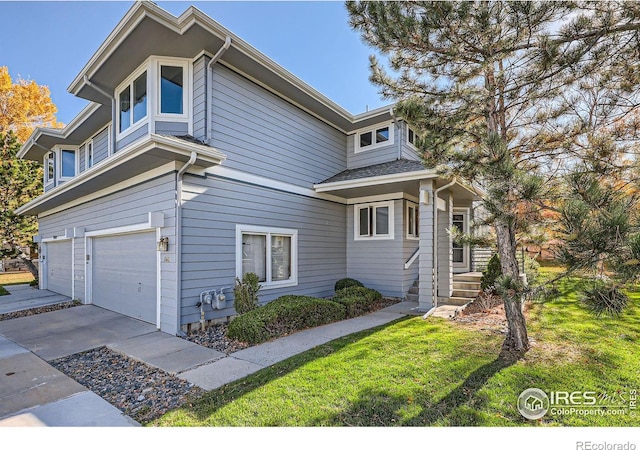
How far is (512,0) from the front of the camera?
3.57 meters

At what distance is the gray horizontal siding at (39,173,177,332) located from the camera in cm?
607

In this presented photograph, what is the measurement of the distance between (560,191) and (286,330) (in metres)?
4.59

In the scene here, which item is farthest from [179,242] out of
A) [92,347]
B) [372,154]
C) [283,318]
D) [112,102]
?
[372,154]

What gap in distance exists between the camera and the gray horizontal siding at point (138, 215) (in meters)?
6.07

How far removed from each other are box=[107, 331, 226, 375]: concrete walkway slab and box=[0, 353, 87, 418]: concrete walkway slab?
A: 906 mm

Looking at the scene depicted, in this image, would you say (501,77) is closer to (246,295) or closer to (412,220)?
(246,295)

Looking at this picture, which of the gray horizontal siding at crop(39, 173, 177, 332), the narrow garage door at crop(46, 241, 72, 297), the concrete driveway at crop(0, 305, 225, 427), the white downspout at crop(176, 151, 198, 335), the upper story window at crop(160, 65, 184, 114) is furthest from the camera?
the narrow garage door at crop(46, 241, 72, 297)

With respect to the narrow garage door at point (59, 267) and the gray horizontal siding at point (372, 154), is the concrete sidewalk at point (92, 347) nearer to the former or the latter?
the narrow garage door at point (59, 267)

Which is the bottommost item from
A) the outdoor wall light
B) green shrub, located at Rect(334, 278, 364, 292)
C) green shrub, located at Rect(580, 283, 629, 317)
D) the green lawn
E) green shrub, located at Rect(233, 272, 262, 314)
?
the green lawn

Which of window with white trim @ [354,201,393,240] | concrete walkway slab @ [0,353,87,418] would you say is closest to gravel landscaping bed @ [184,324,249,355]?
concrete walkway slab @ [0,353,87,418]

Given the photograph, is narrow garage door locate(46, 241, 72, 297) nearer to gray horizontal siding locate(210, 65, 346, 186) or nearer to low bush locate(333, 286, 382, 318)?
gray horizontal siding locate(210, 65, 346, 186)

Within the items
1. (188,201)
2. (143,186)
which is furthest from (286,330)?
(143,186)

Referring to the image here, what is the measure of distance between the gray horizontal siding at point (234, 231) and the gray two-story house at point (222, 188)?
31mm

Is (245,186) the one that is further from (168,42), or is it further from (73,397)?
(73,397)
